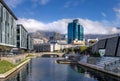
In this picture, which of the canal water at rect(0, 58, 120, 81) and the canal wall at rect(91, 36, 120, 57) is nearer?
the canal water at rect(0, 58, 120, 81)

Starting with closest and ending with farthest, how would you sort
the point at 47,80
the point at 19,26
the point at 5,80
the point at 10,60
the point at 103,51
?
1. the point at 5,80
2. the point at 47,80
3. the point at 10,60
4. the point at 103,51
5. the point at 19,26

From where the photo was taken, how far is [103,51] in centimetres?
12850

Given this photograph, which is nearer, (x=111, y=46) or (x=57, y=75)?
(x=57, y=75)

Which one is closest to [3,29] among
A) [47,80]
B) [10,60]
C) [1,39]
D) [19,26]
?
A: [1,39]

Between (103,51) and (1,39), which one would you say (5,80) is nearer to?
(1,39)

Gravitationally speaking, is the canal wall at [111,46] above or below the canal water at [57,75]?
above

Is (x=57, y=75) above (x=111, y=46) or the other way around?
the other way around

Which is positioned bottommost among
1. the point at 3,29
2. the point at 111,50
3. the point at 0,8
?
the point at 111,50

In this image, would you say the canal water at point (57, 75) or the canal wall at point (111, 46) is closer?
the canal water at point (57, 75)

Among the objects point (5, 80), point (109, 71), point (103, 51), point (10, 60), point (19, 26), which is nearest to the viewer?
point (5, 80)

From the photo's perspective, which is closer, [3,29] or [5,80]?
[5,80]

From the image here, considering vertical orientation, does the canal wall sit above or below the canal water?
above

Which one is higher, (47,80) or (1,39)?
(1,39)

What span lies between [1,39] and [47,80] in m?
41.3
